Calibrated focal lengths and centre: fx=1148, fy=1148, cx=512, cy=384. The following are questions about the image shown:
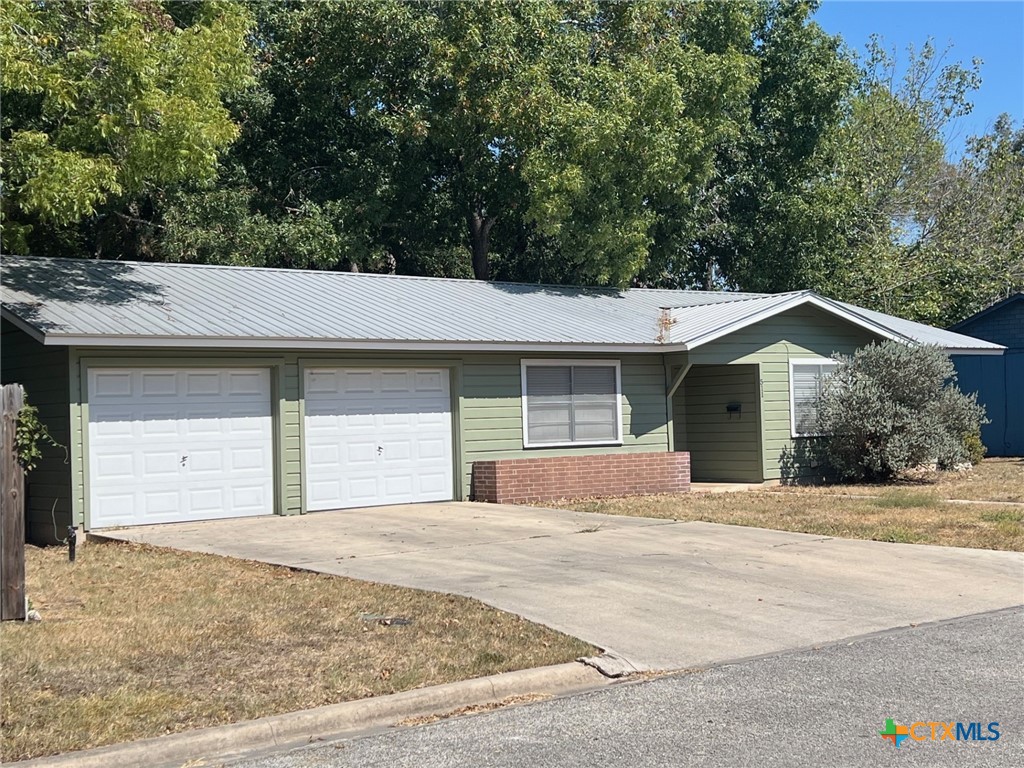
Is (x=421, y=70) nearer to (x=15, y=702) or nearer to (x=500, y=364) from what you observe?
(x=500, y=364)

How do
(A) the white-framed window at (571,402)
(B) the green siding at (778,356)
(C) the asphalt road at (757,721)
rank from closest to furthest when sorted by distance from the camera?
(C) the asphalt road at (757,721) → (A) the white-framed window at (571,402) → (B) the green siding at (778,356)

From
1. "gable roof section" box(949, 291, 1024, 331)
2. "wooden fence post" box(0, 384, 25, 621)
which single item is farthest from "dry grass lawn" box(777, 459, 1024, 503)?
"wooden fence post" box(0, 384, 25, 621)

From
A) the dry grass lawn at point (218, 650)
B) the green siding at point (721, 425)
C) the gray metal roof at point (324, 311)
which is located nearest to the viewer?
the dry grass lawn at point (218, 650)

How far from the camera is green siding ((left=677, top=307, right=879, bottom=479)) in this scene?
1927cm

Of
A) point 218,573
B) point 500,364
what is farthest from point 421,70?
point 218,573

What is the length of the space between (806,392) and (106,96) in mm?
12600

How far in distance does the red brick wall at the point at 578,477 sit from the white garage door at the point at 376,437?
2.34 feet

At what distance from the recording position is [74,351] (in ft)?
45.1

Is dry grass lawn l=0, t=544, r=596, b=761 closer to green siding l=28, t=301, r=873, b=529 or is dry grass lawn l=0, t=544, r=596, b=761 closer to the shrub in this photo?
green siding l=28, t=301, r=873, b=529

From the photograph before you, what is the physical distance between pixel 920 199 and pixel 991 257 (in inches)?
180

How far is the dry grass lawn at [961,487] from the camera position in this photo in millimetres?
16875

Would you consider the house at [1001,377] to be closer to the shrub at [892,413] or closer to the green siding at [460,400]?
the shrub at [892,413]

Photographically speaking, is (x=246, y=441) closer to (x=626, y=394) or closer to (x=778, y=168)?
(x=626, y=394)

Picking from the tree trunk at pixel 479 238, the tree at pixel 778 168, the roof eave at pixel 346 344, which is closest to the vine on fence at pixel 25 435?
the roof eave at pixel 346 344
